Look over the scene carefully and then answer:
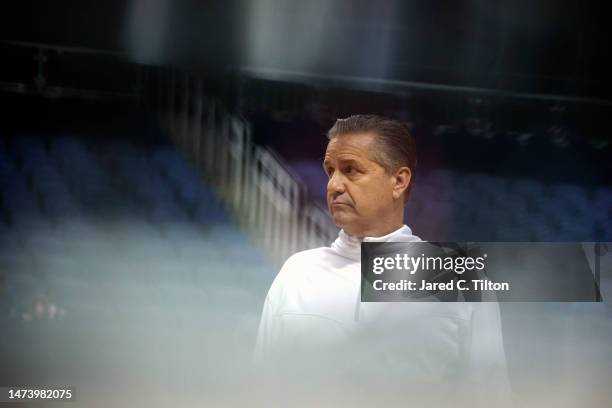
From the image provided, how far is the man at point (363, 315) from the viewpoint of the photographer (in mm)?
2926

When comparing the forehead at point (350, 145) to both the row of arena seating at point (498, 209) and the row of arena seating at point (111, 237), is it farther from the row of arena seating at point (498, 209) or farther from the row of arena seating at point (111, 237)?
the row of arena seating at point (111, 237)

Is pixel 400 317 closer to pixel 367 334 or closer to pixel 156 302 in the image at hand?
pixel 367 334

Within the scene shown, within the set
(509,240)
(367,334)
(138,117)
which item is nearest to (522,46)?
(509,240)

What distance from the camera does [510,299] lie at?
3.01m

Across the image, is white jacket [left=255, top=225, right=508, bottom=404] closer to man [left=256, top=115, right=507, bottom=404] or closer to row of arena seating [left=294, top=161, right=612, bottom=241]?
man [left=256, top=115, right=507, bottom=404]

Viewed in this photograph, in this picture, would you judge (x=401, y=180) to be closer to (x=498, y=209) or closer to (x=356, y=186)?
(x=356, y=186)

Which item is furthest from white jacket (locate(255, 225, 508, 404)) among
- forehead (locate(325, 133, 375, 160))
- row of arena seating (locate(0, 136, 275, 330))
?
forehead (locate(325, 133, 375, 160))

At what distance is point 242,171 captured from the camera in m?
3.02

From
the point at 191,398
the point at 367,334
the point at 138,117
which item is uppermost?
the point at 138,117

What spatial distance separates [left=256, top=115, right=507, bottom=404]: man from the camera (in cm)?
293

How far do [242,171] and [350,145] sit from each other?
0.39 m

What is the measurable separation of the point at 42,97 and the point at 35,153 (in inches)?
7.9

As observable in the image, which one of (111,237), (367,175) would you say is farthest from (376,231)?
(111,237)

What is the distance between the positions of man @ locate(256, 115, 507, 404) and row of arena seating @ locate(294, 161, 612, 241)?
0.08 m
